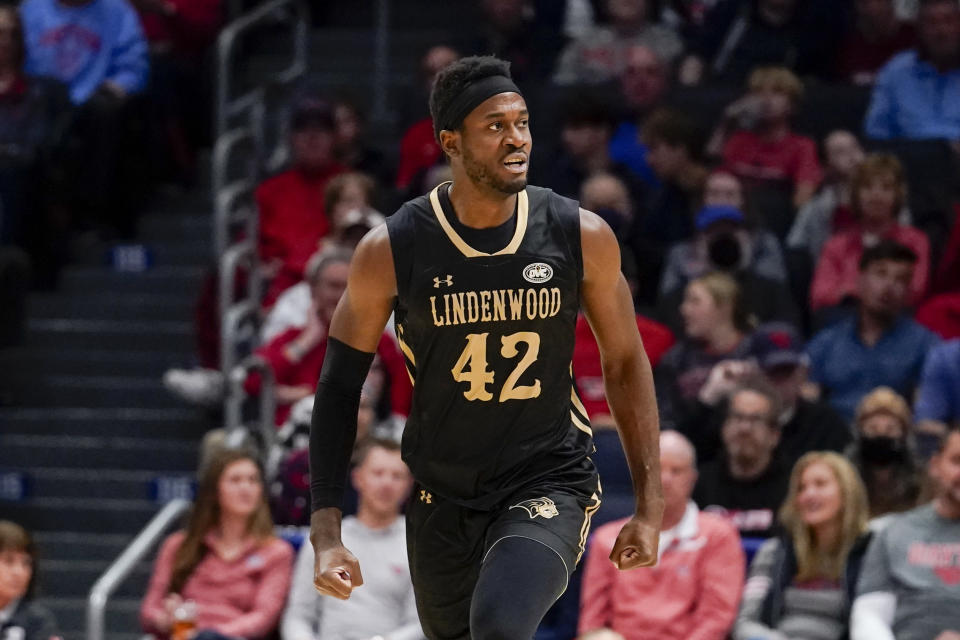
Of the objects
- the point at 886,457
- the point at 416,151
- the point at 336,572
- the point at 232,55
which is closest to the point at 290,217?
the point at 416,151

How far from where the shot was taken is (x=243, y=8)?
1298cm

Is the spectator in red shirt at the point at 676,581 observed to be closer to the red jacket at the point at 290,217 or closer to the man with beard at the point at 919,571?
the man with beard at the point at 919,571

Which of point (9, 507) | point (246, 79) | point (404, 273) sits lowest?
point (9, 507)

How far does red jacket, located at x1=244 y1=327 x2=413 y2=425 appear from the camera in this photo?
29.1 feet

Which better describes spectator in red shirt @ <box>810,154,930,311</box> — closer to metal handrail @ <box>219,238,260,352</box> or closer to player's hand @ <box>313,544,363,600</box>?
metal handrail @ <box>219,238,260,352</box>

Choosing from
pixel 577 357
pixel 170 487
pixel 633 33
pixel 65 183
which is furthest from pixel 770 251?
pixel 65 183

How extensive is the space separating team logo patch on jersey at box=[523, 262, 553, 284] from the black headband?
0.42m

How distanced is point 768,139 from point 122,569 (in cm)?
438

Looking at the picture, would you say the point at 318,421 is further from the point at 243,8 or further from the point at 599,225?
the point at 243,8

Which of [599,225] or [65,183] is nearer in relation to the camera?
[599,225]

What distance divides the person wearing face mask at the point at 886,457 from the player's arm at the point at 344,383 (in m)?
3.56

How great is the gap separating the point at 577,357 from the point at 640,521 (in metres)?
3.83

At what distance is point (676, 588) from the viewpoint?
7426 mm

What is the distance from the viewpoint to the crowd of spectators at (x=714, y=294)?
7.45 metres
